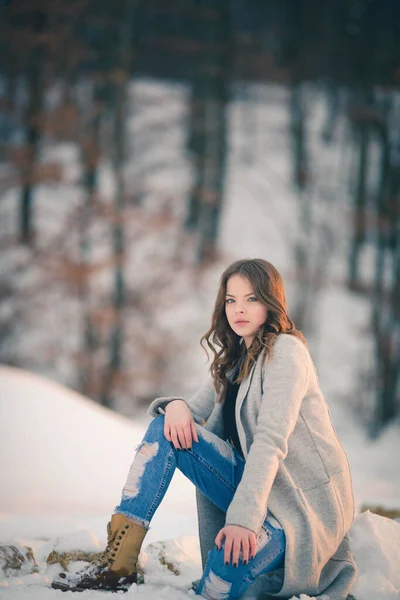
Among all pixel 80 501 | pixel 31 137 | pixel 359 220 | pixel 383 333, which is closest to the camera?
pixel 80 501

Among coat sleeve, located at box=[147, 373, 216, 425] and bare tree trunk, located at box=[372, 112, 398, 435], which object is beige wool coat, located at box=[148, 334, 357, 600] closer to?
coat sleeve, located at box=[147, 373, 216, 425]

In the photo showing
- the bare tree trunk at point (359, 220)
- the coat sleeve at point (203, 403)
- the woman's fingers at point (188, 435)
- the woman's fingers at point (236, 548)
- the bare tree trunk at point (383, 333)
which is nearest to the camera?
Answer: the woman's fingers at point (236, 548)

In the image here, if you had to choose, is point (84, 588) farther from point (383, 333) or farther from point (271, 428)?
point (383, 333)

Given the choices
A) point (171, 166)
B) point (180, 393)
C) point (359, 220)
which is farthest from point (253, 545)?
point (171, 166)

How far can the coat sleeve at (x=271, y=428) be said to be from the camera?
1.74m

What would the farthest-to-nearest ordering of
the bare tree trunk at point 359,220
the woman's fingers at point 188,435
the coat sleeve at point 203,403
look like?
the bare tree trunk at point 359,220, the coat sleeve at point 203,403, the woman's fingers at point 188,435

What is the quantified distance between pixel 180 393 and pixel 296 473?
7563 mm

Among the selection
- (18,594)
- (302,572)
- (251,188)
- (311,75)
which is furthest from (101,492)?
(311,75)

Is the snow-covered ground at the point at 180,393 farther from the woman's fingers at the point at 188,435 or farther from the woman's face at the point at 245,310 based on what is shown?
the woman's face at the point at 245,310

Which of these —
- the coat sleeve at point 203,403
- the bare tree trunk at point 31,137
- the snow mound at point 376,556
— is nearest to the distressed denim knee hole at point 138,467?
the coat sleeve at point 203,403

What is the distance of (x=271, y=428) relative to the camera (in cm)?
182

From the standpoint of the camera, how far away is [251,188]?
11.5 meters

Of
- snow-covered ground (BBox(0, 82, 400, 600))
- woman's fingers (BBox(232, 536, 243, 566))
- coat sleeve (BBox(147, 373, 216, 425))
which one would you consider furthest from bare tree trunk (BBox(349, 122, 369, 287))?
woman's fingers (BBox(232, 536, 243, 566))

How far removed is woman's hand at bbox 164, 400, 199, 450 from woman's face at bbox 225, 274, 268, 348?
325 mm
